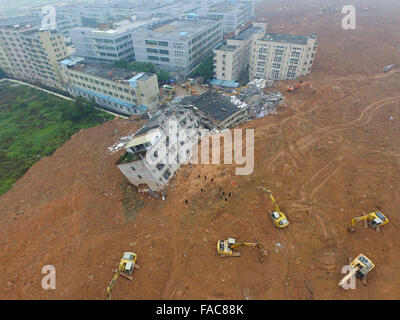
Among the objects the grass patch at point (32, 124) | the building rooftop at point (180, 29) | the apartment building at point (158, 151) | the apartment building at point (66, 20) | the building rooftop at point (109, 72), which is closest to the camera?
the apartment building at point (158, 151)

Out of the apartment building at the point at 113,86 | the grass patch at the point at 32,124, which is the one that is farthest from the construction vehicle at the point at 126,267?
the apartment building at the point at 113,86

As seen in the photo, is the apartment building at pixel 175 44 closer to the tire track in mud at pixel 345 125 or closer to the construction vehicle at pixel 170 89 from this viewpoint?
the construction vehicle at pixel 170 89

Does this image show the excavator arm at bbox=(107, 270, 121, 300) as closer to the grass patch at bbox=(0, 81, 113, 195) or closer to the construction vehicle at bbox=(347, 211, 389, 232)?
the construction vehicle at bbox=(347, 211, 389, 232)

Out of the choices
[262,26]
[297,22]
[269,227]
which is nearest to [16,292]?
[269,227]

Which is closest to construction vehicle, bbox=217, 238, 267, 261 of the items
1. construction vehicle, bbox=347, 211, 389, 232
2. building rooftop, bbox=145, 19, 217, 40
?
construction vehicle, bbox=347, 211, 389, 232

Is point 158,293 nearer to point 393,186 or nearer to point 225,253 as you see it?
point 225,253
